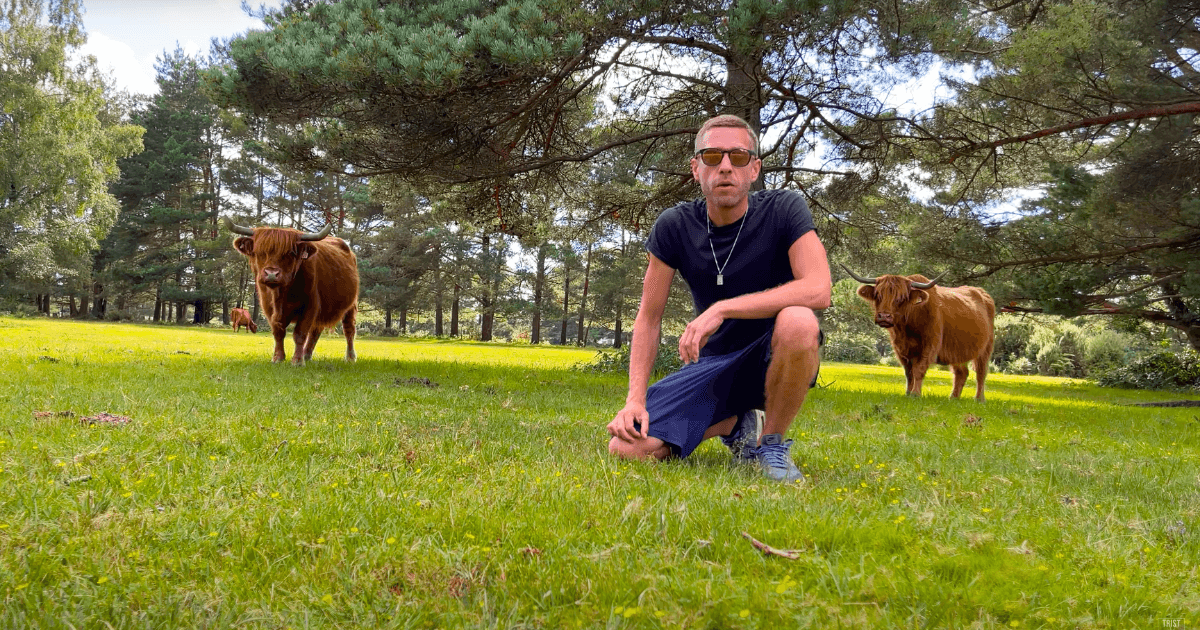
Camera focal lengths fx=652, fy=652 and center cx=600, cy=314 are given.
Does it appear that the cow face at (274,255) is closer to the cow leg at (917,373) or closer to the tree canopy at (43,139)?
the cow leg at (917,373)

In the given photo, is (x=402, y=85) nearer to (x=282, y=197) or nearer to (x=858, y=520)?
(x=858, y=520)

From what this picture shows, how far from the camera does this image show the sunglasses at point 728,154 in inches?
139

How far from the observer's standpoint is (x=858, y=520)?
8.50 feet

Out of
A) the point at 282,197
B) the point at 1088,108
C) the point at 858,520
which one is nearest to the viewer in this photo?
the point at 858,520

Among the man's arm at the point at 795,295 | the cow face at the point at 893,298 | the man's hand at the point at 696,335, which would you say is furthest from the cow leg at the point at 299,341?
the cow face at the point at 893,298

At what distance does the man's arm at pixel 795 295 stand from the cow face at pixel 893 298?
648 cm

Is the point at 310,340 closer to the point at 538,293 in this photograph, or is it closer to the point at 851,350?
the point at 538,293

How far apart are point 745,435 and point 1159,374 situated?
21.8 meters

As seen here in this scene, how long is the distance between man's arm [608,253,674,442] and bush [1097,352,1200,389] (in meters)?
21.2

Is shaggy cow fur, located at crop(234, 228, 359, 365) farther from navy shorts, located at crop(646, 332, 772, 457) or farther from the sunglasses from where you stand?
the sunglasses

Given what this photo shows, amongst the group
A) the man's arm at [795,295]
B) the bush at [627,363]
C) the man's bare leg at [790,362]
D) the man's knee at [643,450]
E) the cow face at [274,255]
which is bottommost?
the man's knee at [643,450]

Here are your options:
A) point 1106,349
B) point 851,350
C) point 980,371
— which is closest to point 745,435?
point 980,371

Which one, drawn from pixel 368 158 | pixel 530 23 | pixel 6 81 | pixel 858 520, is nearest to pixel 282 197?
pixel 6 81

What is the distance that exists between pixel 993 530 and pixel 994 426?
504 centimetres
